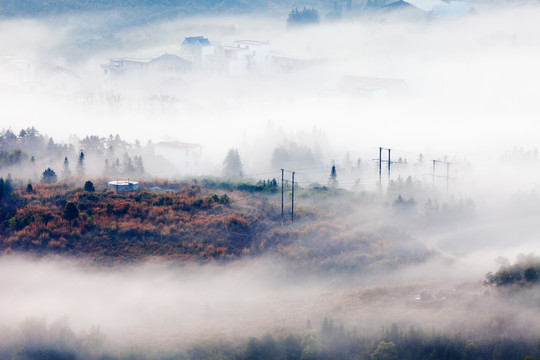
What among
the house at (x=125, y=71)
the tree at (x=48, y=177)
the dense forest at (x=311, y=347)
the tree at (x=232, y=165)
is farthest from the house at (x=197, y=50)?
the dense forest at (x=311, y=347)

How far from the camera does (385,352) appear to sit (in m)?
27.9

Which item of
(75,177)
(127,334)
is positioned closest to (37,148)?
(75,177)

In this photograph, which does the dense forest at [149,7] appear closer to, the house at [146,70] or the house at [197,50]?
the house at [197,50]

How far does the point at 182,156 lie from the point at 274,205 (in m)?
20.2

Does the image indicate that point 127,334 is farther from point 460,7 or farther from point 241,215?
point 460,7

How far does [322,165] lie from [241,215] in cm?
2161

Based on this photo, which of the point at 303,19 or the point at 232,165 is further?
the point at 303,19

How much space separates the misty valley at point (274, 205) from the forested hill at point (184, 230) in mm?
144

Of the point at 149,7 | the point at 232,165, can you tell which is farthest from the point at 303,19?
the point at 232,165

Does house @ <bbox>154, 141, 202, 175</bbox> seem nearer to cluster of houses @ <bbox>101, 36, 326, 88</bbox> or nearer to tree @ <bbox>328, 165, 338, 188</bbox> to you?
tree @ <bbox>328, 165, 338, 188</bbox>

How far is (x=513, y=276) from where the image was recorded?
32.7 m

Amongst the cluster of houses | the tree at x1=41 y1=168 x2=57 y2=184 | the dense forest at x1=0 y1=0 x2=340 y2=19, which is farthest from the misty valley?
the dense forest at x1=0 y1=0 x2=340 y2=19

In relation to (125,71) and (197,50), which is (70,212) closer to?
(125,71)

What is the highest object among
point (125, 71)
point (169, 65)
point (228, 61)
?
point (228, 61)
